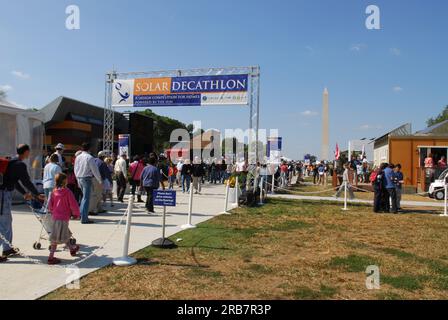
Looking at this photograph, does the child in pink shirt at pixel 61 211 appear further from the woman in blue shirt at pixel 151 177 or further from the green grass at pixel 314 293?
the woman in blue shirt at pixel 151 177

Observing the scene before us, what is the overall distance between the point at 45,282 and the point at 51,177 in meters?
4.31

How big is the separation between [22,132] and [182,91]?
8581 millimetres

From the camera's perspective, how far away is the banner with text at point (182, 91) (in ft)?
61.2

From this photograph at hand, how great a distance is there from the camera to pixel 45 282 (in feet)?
16.4

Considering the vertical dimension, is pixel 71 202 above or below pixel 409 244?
above

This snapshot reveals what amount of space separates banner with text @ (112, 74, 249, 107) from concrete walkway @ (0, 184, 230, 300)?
739 centimetres

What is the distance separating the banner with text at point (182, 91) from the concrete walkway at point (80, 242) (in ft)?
24.3

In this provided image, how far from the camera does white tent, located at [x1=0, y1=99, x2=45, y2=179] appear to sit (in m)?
12.4

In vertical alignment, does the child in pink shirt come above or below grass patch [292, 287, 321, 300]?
above

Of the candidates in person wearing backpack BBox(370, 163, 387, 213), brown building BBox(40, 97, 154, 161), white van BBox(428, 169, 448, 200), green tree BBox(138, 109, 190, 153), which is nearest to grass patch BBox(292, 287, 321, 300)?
person wearing backpack BBox(370, 163, 387, 213)

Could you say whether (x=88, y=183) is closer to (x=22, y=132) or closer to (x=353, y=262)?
(x=22, y=132)

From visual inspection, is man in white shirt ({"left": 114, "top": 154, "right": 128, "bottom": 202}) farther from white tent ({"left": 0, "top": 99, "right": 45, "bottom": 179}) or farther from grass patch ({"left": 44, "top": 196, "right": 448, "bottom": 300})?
grass patch ({"left": 44, "top": 196, "right": 448, "bottom": 300})

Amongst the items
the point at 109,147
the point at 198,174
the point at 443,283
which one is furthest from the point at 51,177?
the point at 109,147
